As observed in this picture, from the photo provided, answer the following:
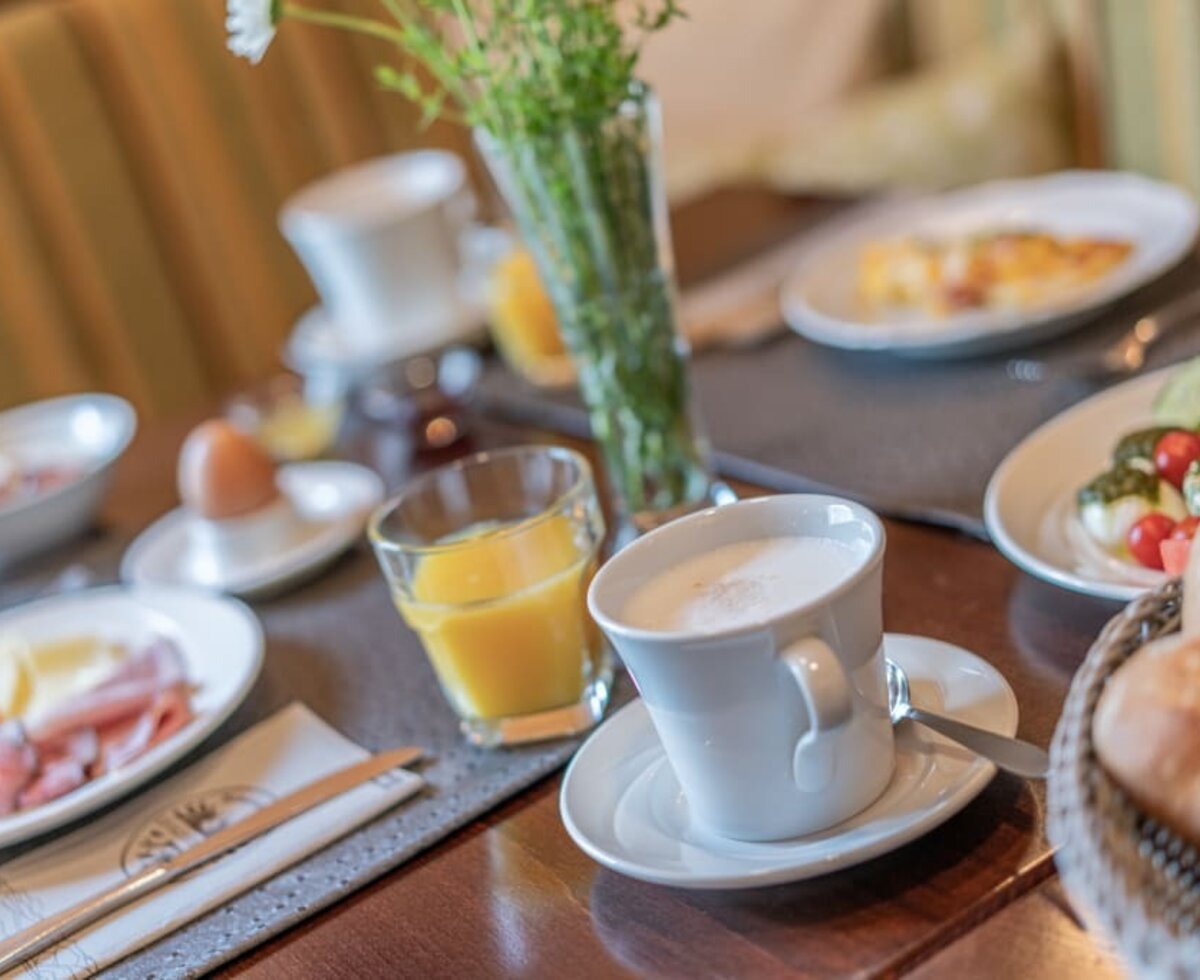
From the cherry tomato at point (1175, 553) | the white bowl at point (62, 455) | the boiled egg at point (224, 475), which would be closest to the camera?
the cherry tomato at point (1175, 553)

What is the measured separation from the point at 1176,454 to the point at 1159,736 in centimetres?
37

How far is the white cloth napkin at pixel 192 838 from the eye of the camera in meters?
0.85

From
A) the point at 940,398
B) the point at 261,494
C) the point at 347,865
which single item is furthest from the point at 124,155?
the point at 347,865

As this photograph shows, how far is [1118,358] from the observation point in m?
1.21

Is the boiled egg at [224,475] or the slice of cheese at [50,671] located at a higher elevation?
the boiled egg at [224,475]

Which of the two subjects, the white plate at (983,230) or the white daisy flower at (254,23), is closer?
the white daisy flower at (254,23)

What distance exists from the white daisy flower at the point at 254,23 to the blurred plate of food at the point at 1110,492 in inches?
20.8

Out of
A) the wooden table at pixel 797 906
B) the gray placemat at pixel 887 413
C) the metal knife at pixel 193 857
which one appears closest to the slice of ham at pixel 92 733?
the metal knife at pixel 193 857

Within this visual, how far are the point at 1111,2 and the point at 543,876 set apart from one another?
7.74 feet

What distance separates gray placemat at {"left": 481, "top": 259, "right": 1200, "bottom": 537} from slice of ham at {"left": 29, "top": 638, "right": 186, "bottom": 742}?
0.47m

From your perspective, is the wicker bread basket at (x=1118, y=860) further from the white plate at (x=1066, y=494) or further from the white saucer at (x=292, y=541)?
the white saucer at (x=292, y=541)

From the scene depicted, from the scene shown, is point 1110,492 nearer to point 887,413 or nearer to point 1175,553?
point 1175,553

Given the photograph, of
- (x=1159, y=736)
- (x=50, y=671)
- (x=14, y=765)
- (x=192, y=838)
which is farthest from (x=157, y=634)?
(x=1159, y=736)

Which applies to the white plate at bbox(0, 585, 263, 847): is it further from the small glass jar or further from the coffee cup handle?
the coffee cup handle
